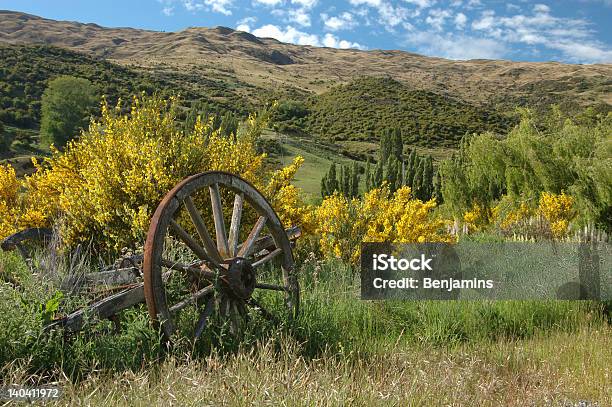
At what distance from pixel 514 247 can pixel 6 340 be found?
843cm

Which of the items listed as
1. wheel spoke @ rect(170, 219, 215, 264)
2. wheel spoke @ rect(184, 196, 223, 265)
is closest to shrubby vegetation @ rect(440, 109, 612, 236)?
wheel spoke @ rect(184, 196, 223, 265)

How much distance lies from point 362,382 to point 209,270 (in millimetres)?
1443

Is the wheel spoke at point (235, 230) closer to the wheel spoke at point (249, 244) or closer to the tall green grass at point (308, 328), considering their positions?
the wheel spoke at point (249, 244)

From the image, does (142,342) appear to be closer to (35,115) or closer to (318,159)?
(318,159)

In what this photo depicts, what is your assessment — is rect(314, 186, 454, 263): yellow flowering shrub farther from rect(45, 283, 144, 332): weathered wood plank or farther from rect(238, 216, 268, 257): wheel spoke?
rect(45, 283, 144, 332): weathered wood plank

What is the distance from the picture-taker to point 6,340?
3.29 metres

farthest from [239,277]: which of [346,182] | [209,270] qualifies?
[346,182]

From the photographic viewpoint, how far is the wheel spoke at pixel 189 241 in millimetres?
3713

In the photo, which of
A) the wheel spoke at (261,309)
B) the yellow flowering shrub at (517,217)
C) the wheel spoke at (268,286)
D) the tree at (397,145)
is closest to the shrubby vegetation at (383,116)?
the tree at (397,145)

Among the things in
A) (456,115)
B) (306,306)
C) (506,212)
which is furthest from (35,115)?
(456,115)

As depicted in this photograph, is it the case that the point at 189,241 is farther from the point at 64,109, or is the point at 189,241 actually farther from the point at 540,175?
the point at 64,109

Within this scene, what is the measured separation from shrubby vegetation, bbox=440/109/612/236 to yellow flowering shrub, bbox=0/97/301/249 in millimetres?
7687

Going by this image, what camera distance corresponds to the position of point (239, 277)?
3.99m

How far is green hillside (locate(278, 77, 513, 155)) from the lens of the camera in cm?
7500
